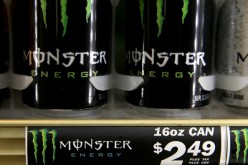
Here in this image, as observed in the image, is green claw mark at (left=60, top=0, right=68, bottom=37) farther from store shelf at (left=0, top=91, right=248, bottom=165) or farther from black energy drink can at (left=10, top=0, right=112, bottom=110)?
store shelf at (left=0, top=91, right=248, bottom=165)

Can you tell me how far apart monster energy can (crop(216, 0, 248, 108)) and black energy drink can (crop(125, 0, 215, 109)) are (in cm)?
6

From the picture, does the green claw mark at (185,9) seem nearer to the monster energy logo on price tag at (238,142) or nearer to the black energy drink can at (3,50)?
the monster energy logo on price tag at (238,142)

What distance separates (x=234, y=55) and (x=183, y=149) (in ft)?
0.64

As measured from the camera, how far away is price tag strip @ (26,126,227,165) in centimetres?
61

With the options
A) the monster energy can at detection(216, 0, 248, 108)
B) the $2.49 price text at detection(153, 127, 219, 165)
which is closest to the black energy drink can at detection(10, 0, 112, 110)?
the $2.49 price text at detection(153, 127, 219, 165)

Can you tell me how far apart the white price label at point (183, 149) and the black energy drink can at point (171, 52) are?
0.22 feet

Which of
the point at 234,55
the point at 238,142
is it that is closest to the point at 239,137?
the point at 238,142

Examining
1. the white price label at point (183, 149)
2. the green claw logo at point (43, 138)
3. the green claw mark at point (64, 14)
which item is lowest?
the white price label at point (183, 149)

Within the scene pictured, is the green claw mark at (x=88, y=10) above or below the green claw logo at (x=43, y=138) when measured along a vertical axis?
above

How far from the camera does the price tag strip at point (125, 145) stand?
61 cm

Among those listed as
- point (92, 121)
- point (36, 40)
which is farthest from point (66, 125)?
point (36, 40)

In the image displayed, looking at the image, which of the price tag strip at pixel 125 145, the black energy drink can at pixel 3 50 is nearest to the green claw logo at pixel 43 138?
the price tag strip at pixel 125 145

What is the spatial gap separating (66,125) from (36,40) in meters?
0.15

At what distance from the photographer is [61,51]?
1.94 ft
